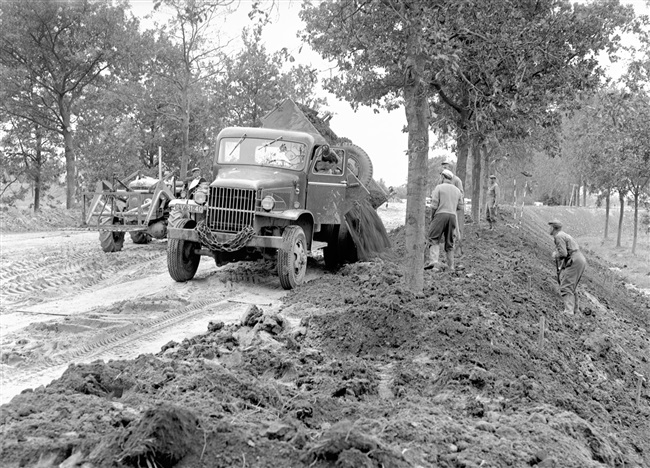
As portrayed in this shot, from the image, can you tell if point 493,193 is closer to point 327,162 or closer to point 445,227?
point 445,227

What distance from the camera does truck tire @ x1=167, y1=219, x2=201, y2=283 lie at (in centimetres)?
1150

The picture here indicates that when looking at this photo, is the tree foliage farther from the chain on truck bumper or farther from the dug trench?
the dug trench

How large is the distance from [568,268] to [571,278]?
18cm

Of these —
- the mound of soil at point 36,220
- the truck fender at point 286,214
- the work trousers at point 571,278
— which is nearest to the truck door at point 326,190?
the truck fender at point 286,214

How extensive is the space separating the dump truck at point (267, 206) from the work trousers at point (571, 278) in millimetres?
4009

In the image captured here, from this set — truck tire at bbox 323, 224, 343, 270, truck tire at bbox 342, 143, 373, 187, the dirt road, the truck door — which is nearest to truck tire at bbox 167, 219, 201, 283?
the dirt road

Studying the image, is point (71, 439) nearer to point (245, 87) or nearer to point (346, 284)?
point (346, 284)

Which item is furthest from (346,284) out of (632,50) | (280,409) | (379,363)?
(632,50)

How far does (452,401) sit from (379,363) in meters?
1.40

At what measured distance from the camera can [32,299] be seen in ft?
33.6

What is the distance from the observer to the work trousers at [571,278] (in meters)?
11.7

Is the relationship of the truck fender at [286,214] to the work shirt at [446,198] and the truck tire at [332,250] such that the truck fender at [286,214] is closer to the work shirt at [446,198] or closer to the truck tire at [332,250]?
the truck tire at [332,250]

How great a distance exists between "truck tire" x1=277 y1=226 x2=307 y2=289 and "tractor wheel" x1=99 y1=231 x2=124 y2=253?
6.27 metres

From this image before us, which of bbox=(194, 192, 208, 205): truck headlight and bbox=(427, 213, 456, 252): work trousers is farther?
bbox=(427, 213, 456, 252): work trousers
